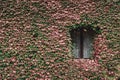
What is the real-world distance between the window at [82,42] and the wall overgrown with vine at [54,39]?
262 mm

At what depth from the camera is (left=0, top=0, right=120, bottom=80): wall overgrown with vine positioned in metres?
8.45

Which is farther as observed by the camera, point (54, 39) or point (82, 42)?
point (82, 42)

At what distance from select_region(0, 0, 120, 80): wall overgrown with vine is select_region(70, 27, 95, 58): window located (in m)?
0.26

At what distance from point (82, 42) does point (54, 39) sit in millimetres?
892

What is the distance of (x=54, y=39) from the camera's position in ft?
28.0

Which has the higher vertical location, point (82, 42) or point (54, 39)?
point (54, 39)

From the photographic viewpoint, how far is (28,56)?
8508 millimetres

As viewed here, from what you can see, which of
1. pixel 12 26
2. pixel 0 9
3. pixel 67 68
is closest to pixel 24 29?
pixel 12 26

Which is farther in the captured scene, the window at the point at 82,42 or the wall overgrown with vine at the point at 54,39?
the window at the point at 82,42

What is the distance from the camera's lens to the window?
8.93 m

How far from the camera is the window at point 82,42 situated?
29.3ft

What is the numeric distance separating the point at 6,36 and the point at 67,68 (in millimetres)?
1827

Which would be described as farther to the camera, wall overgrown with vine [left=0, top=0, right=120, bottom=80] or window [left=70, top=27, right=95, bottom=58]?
window [left=70, top=27, right=95, bottom=58]

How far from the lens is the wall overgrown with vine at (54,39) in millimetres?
8453
